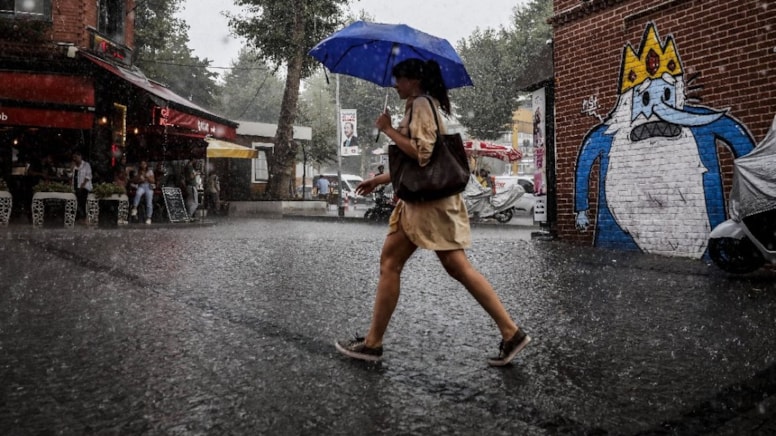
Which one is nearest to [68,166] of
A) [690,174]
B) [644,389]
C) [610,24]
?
[610,24]

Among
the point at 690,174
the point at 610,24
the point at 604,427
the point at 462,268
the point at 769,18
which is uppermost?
the point at 610,24

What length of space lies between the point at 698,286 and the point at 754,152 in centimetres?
170

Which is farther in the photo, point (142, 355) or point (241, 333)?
point (241, 333)

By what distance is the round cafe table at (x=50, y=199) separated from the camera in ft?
41.5

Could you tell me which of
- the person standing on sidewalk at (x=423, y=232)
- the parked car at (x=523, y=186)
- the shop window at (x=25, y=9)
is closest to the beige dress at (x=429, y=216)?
the person standing on sidewalk at (x=423, y=232)

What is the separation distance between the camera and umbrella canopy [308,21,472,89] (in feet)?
11.3

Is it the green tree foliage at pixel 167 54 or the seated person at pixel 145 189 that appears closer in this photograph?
the seated person at pixel 145 189

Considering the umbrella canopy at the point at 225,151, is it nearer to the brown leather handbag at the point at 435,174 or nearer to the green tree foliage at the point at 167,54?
the green tree foliage at the point at 167,54

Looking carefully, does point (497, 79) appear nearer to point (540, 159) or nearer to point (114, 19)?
point (114, 19)

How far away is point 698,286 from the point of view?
541 cm

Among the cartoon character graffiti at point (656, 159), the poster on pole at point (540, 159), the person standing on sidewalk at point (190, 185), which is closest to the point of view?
the cartoon character graffiti at point (656, 159)

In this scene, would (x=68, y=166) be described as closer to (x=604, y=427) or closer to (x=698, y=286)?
(x=698, y=286)

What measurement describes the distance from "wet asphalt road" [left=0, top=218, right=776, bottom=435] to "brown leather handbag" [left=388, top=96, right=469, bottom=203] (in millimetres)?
900

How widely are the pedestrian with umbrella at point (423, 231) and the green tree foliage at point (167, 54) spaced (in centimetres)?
1833
